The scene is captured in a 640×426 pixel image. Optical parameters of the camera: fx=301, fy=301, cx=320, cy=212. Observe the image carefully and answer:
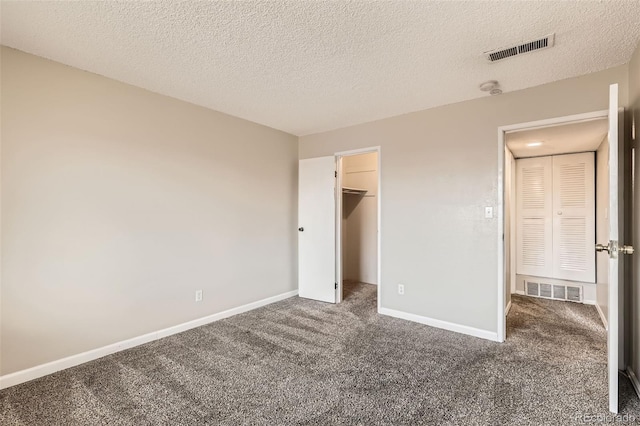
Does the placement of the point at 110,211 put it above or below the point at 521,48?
below

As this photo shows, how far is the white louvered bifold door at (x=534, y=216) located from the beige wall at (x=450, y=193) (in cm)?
214

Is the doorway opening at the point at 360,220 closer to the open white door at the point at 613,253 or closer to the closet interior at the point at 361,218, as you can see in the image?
the closet interior at the point at 361,218

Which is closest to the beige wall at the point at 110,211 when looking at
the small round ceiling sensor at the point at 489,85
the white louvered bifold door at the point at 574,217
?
the small round ceiling sensor at the point at 489,85

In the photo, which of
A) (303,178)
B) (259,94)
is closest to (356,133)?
(303,178)

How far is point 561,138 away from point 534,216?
1.39 meters

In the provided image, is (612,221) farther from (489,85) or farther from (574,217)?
(574,217)

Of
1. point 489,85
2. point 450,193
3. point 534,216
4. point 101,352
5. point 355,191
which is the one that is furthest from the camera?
point 355,191

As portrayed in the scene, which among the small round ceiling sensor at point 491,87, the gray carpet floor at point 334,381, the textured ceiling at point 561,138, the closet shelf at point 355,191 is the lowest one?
the gray carpet floor at point 334,381

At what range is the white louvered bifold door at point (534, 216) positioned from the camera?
4359 millimetres

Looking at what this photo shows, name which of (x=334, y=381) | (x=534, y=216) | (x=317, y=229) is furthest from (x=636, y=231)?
(x=317, y=229)

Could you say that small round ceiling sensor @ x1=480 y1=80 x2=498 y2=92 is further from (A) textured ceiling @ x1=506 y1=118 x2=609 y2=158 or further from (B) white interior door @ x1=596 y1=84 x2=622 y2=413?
A: (B) white interior door @ x1=596 y1=84 x2=622 y2=413

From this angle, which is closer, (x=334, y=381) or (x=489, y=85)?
(x=334, y=381)

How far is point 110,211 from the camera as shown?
2.59 meters

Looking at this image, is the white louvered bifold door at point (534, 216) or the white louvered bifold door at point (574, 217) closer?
the white louvered bifold door at point (574, 217)
